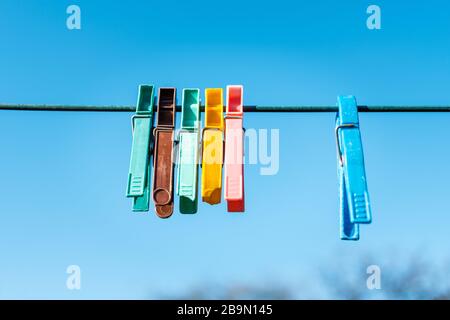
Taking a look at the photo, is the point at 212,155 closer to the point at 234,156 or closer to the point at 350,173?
the point at 234,156

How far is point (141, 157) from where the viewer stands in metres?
3.38

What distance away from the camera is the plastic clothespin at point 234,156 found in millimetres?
3182

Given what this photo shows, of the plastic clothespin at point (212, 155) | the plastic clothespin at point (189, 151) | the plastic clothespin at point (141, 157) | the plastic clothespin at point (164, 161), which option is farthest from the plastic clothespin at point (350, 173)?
the plastic clothespin at point (141, 157)

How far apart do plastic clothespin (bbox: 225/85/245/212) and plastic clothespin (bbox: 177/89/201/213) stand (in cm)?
22

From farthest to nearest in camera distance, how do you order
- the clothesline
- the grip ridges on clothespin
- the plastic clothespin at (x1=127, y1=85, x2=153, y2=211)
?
the clothesline < the plastic clothespin at (x1=127, y1=85, x2=153, y2=211) < the grip ridges on clothespin

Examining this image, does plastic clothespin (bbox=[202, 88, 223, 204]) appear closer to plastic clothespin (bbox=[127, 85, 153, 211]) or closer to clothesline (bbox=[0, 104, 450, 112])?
clothesline (bbox=[0, 104, 450, 112])

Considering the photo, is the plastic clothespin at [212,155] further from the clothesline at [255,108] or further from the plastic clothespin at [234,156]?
the clothesline at [255,108]

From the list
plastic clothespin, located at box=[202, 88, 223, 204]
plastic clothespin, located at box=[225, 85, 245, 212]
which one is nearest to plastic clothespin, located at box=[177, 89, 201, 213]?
plastic clothespin, located at box=[202, 88, 223, 204]

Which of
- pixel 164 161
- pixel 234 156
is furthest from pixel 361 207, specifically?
pixel 164 161

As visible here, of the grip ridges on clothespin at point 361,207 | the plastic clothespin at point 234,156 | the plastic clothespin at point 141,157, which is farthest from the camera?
the plastic clothespin at point 141,157

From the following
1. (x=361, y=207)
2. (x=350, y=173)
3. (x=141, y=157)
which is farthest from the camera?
(x=141, y=157)

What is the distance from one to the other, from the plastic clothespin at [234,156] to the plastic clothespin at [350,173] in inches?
28.4

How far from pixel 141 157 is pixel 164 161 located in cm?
17

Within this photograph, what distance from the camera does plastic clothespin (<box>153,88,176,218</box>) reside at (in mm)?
3297
